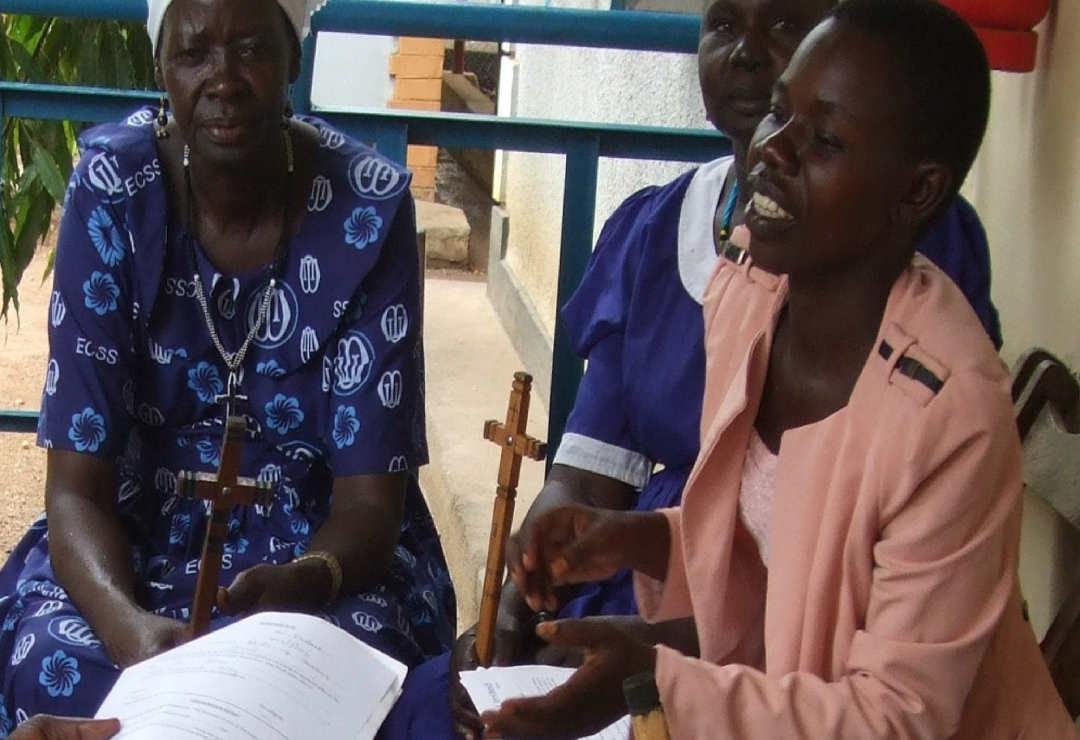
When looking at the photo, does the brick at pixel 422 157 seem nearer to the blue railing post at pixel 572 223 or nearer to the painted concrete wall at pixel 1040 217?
the blue railing post at pixel 572 223

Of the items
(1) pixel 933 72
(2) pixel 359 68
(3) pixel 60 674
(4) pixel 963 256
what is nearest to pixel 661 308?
(4) pixel 963 256

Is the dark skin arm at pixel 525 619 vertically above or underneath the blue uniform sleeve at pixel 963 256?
underneath

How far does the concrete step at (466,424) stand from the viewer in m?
4.34

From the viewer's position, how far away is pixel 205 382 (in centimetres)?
242

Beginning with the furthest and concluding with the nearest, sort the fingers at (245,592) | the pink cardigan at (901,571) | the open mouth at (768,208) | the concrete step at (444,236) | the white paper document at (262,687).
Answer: the concrete step at (444,236) < the fingers at (245,592) < the white paper document at (262,687) < the open mouth at (768,208) < the pink cardigan at (901,571)

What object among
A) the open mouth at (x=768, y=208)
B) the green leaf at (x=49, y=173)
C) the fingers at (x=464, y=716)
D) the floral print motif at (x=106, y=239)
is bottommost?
the fingers at (x=464, y=716)

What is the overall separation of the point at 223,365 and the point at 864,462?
3.82 ft

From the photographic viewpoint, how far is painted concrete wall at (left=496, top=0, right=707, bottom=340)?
4.71 meters

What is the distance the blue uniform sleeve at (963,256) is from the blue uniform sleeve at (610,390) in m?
0.41

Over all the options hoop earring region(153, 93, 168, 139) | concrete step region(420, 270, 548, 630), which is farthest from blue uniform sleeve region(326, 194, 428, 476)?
concrete step region(420, 270, 548, 630)

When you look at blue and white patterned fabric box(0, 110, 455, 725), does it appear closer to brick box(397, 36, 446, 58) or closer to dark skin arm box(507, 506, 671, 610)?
dark skin arm box(507, 506, 671, 610)

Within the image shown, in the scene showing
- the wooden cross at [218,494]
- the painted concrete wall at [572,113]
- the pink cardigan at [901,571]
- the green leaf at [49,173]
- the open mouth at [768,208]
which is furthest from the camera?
the painted concrete wall at [572,113]

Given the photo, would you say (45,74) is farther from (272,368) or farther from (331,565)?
(331,565)

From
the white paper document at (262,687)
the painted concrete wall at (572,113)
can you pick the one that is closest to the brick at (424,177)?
the painted concrete wall at (572,113)
